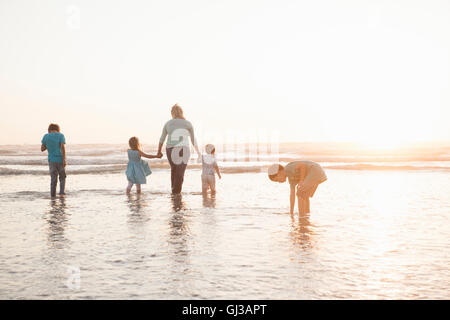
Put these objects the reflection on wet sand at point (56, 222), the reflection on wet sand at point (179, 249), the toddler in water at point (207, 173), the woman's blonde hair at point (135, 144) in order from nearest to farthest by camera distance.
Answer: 1. the reflection on wet sand at point (179, 249)
2. the reflection on wet sand at point (56, 222)
3. the toddler in water at point (207, 173)
4. the woman's blonde hair at point (135, 144)

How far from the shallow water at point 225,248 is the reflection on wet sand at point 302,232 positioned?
15 mm

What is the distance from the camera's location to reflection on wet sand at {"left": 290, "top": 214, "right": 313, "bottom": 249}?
6446 millimetres

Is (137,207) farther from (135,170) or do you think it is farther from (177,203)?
(135,170)

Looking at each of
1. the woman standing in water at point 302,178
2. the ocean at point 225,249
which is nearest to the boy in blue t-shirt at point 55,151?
the ocean at point 225,249

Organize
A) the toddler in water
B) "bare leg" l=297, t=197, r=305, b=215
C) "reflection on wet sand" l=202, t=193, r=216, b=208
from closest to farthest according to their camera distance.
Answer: "bare leg" l=297, t=197, r=305, b=215 → "reflection on wet sand" l=202, t=193, r=216, b=208 → the toddler in water

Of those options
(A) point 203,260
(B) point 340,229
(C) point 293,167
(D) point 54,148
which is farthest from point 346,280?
(D) point 54,148

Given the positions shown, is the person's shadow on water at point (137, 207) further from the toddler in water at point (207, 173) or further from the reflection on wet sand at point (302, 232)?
the reflection on wet sand at point (302, 232)

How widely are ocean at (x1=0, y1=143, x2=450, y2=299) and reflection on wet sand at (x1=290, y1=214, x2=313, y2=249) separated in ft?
0.05

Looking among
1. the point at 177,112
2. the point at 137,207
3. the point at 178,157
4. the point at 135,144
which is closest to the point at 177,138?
the point at 178,157

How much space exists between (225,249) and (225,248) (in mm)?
51

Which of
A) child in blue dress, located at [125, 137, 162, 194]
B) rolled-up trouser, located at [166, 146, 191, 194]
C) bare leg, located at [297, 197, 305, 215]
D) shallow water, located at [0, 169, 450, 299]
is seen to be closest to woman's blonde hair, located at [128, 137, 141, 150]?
child in blue dress, located at [125, 137, 162, 194]

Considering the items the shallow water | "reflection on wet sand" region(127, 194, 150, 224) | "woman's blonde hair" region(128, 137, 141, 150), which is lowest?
the shallow water

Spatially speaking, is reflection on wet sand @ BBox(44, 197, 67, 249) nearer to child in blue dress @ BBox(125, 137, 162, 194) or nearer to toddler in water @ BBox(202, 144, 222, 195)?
child in blue dress @ BBox(125, 137, 162, 194)

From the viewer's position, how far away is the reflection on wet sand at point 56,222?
22.0 feet
